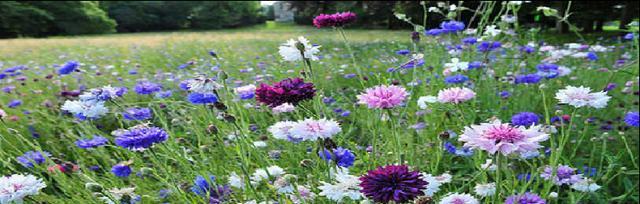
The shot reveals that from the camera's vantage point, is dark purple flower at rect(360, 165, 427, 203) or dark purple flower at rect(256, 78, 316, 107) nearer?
dark purple flower at rect(360, 165, 427, 203)

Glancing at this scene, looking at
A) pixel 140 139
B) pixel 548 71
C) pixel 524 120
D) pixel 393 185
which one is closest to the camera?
pixel 393 185

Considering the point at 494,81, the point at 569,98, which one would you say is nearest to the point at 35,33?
the point at 494,81

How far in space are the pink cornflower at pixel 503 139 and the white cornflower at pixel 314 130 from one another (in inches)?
9.6

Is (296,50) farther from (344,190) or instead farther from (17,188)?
(17,188)

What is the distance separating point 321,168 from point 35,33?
2334cm

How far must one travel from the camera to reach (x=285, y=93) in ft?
3.13

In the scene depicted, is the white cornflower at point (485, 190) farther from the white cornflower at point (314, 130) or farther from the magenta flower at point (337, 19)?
the magenta flower at point (337, 19)

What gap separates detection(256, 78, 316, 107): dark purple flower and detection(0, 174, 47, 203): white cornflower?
47 centimetres

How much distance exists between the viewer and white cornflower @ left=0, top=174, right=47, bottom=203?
0.96 meters

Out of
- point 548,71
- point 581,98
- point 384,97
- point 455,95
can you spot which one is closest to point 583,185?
point 581,98

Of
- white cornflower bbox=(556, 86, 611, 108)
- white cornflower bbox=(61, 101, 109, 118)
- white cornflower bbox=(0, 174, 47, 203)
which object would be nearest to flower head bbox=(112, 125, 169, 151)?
white cornflower bbox=(0, 174, 47, 203)

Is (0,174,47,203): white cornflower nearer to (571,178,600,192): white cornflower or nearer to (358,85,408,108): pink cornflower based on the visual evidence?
(358,85,408,108): pink cornflower

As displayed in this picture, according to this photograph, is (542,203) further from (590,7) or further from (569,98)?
(590,7)

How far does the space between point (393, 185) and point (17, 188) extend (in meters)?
0.77
